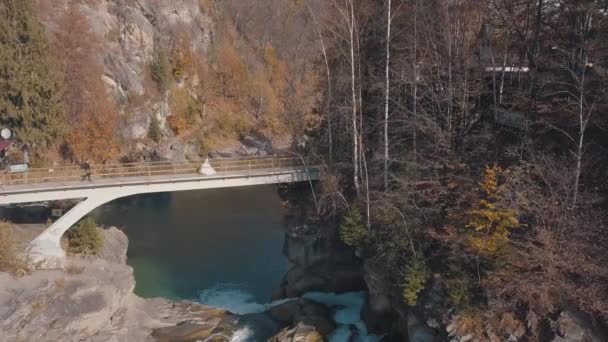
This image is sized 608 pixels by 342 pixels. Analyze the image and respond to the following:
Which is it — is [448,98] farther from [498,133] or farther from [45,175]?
[45,175]

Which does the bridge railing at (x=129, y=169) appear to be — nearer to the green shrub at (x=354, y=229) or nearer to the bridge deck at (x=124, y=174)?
the bridge deck at (x=124, y=174)

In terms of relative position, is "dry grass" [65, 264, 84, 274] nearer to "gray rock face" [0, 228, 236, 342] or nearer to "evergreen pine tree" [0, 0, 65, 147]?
"gray rock face" [0, 228, 236, 342]

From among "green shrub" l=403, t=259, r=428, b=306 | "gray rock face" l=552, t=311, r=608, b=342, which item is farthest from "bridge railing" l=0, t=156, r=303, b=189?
"gray rock face" l=552, t=311, r=608, b=342

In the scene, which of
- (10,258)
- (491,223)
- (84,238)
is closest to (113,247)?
(84,238)

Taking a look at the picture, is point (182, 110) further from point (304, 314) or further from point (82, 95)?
point (304, 314)

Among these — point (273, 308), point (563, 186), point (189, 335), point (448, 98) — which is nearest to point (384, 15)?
point (448, 98)

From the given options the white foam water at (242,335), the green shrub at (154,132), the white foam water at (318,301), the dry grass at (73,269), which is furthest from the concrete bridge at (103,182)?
the green shrub at (154,132)
